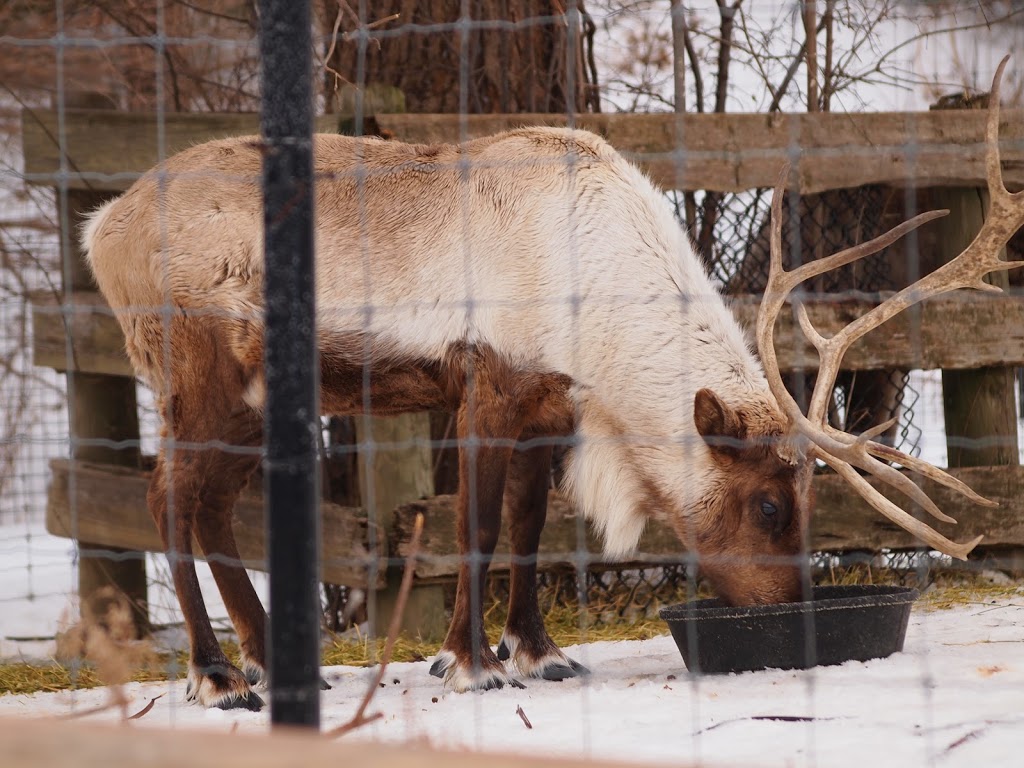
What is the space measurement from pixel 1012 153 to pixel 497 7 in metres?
2.16

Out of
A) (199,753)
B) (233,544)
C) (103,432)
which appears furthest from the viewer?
(103,432)

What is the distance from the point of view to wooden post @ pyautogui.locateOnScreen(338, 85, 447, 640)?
4520 millimetres

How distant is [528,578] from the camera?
401cm

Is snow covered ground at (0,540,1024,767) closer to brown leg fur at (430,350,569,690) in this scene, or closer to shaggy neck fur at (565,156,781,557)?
brown leg fur at (430,350,569,690)

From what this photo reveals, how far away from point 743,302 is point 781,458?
136 cm

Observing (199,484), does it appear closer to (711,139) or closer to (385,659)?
(385,659)

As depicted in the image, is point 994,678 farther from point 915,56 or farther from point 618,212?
point 915,56

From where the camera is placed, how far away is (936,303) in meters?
4.68

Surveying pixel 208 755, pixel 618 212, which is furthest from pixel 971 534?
pixel 208 755

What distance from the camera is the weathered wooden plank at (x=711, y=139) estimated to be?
15.0 feet

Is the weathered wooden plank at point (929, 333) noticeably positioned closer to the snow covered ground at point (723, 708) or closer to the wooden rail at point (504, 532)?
the wooden rail at point (504, 532)

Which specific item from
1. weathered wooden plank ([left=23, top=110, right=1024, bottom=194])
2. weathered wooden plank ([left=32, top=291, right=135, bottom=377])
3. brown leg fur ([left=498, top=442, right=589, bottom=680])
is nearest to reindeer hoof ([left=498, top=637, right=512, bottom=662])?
brown leg fur ([left=498, top=442, right=589, bottom=680])

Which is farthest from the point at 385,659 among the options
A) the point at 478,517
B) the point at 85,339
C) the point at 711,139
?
the point at 85,339

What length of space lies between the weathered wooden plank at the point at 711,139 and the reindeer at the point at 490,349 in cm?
64
